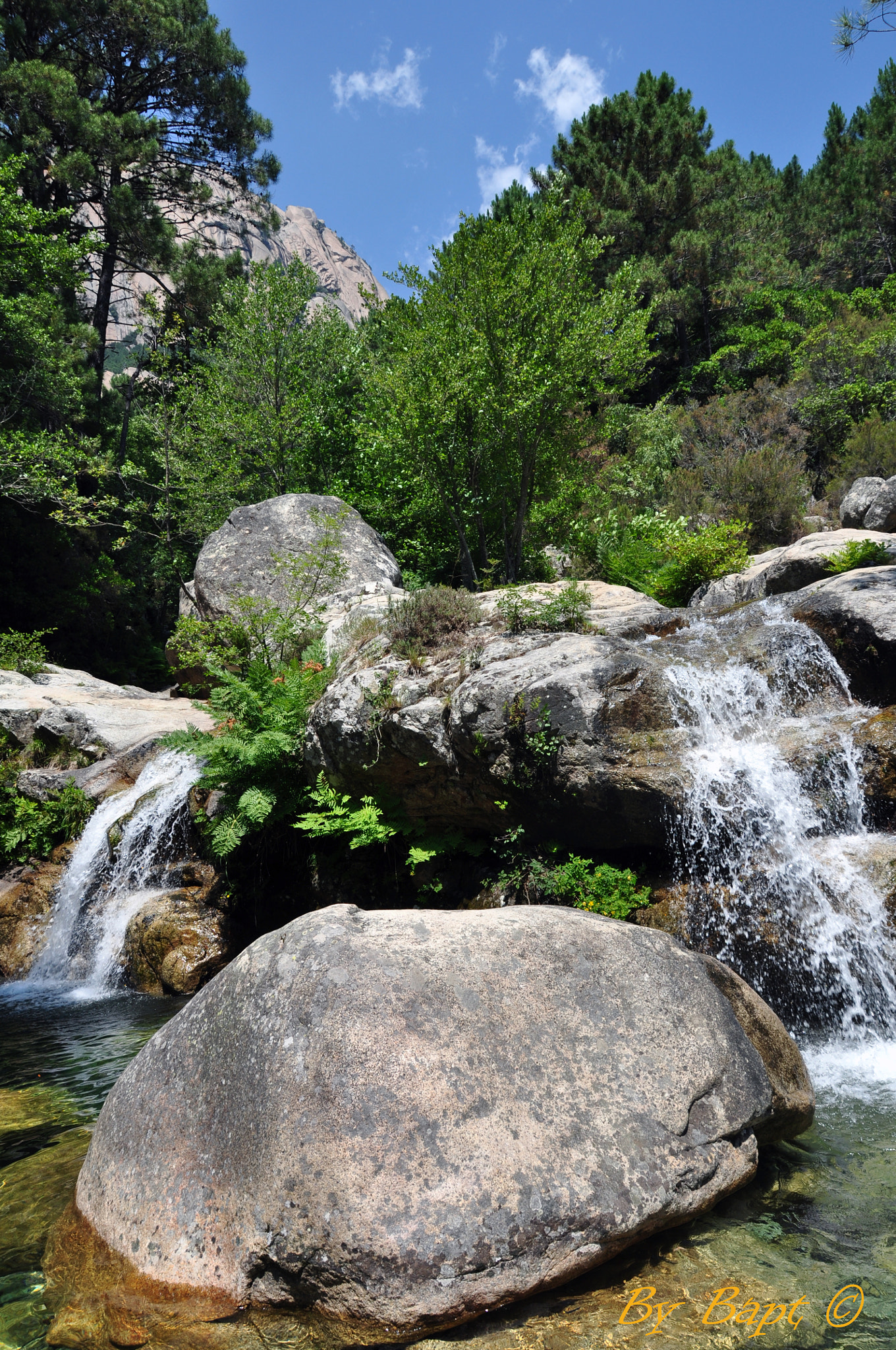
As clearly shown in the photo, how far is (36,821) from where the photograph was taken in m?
10.7

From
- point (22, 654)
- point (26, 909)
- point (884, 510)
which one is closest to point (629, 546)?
point (884, 510)

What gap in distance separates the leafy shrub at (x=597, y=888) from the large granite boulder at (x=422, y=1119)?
2390 millimetres

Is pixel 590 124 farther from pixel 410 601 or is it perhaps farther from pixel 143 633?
pixel 410 601

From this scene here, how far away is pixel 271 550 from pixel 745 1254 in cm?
1263

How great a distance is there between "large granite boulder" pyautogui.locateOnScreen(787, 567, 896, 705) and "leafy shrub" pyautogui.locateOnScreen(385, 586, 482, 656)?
3.70 m

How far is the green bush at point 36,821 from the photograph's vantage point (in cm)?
1059

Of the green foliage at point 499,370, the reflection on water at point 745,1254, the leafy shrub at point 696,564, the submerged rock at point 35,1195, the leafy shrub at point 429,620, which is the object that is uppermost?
the green foliage at point 499,370

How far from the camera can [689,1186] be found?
3328 millimetres

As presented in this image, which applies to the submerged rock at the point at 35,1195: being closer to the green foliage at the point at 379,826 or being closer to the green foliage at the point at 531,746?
the green foliage at the point at 379,826

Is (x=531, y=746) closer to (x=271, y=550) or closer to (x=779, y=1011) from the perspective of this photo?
(x=779, y=1011)

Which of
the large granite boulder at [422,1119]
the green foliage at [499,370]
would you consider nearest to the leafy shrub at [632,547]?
the green foliage at [499,370]

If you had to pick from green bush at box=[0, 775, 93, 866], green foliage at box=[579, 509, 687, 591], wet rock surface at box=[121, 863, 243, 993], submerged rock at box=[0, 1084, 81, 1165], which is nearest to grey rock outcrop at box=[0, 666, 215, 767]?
green bush at box=[0, 775, 93, 866]

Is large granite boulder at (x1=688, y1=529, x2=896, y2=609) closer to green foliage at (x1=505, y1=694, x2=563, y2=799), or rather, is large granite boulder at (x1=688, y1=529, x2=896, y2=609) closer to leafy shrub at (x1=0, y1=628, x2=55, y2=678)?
green foliage at (x1=505, y1=694, x2=563, y2=799)

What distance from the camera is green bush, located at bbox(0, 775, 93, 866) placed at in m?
10.6
